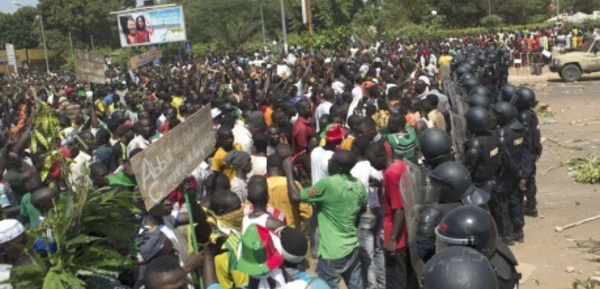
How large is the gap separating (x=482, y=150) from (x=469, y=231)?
352 cm

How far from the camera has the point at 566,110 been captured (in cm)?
1825

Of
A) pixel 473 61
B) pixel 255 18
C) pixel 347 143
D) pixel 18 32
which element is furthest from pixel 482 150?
pixel 18 32

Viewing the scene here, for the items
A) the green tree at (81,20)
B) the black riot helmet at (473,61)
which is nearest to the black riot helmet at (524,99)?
the black riot helmet at (473,61)

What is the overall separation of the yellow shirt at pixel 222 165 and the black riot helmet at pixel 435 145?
190 centimetres

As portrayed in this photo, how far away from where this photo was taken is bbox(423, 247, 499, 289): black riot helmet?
2.95m

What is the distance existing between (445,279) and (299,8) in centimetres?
5555

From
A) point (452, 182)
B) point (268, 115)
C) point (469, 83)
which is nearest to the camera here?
point (452, 182)

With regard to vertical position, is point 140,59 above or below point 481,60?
above

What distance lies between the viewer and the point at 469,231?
358 centimetres

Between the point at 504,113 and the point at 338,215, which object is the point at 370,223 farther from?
the point at 504,113

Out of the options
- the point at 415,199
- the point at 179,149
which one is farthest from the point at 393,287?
the point at 179,149

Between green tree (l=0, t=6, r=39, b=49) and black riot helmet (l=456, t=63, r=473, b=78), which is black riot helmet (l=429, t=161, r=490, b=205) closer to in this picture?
black riot helmet (l=456, t=63, r=473, b=78)

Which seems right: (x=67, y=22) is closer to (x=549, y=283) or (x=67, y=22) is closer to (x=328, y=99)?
(x=328, y=99)

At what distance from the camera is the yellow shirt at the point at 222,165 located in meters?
6.70
